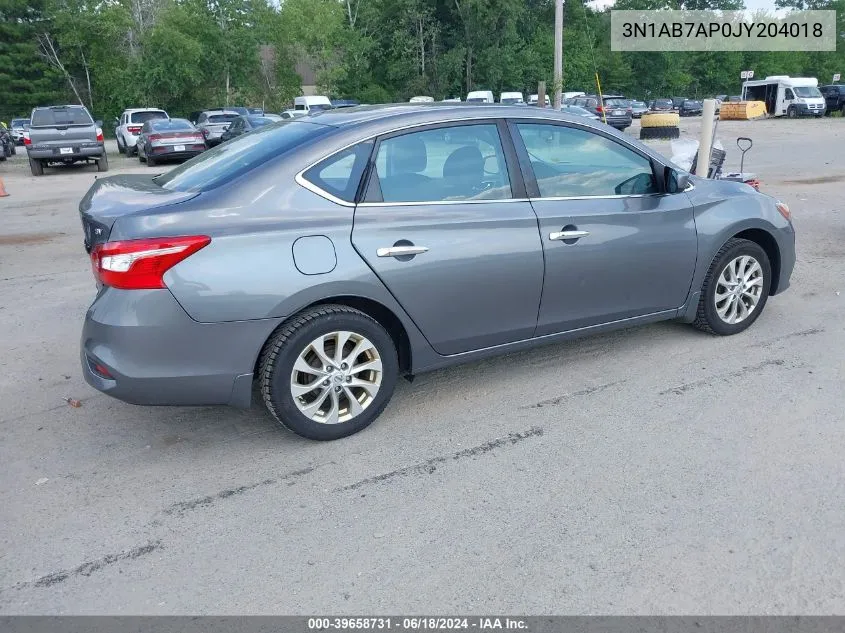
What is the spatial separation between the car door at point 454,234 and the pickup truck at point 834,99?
45.5 meters

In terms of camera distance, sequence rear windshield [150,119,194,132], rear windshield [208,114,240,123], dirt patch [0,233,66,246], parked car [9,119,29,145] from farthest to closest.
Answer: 1. parked car [9,119,29,145]
2. rear windshield [208,114,240,123]
3. rear windshield [150,119,194,132]
4. dirt patch [0,233,66,246]

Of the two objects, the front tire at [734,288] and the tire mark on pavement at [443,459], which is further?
the front tire at [734,288]

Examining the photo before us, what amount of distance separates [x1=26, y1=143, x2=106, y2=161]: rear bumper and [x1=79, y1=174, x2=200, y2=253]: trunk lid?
1746 centimetres

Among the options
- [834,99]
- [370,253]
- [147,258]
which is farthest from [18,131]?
[834,99]

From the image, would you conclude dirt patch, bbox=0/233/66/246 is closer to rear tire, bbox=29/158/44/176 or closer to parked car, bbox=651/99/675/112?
rear tire, bbox=29/158/44/176

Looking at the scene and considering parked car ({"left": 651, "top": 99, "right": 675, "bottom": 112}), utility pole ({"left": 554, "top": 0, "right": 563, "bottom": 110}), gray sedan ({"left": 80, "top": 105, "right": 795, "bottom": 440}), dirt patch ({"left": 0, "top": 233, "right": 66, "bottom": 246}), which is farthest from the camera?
parked car ({"left": 651, "top": 99, "right": 675, "bottom": 112})

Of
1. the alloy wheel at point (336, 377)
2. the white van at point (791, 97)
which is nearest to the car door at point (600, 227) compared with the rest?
the alloy wheel at point (336, 377)

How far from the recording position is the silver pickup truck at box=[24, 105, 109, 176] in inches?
768

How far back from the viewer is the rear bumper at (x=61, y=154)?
19422mm

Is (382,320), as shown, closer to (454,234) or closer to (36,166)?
(454,234)

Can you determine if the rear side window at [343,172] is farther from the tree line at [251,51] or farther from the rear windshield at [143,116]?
the tree line at [251,51]

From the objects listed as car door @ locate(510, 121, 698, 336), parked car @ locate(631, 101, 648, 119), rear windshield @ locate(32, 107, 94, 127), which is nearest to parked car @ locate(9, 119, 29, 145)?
rear windshield @ locate(32, 107, 94, 127)

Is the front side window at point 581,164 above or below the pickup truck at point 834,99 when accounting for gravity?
below
